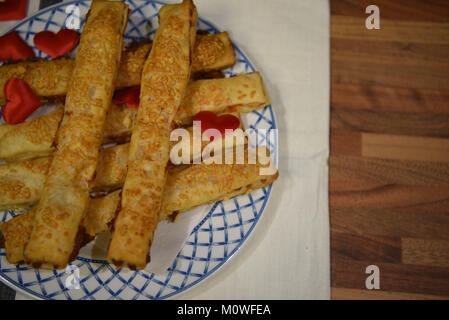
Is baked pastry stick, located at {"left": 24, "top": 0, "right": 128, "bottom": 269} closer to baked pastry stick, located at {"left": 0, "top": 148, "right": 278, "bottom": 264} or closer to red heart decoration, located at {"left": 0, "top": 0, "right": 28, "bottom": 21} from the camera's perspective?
baked pastry stick, located at {"left": 0, "top": 148, "right": 278, "bottom": 264}

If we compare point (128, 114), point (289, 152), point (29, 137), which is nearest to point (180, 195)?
point (128, 114)

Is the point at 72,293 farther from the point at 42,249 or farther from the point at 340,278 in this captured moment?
the point at 340,278

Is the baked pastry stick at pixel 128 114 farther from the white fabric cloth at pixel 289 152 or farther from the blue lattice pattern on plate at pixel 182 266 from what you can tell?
the white fabric cloth at pixel 289 152

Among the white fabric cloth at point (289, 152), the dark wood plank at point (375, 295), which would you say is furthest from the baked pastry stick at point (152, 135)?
the dark wood plank at point (375, 295)

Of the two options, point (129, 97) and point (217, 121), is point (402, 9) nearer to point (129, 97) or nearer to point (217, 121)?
point (217, 121)

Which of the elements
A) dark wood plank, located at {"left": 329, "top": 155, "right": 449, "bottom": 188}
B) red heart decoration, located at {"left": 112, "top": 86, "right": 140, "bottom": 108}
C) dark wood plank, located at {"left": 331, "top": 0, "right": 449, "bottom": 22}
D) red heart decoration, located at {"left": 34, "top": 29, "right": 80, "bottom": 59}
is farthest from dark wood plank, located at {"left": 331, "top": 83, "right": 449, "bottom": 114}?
red heart decoration, located at {"left": 34, "top": 29, "right": 80, "bottom": 59}

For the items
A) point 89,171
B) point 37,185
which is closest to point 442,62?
point 89,171
